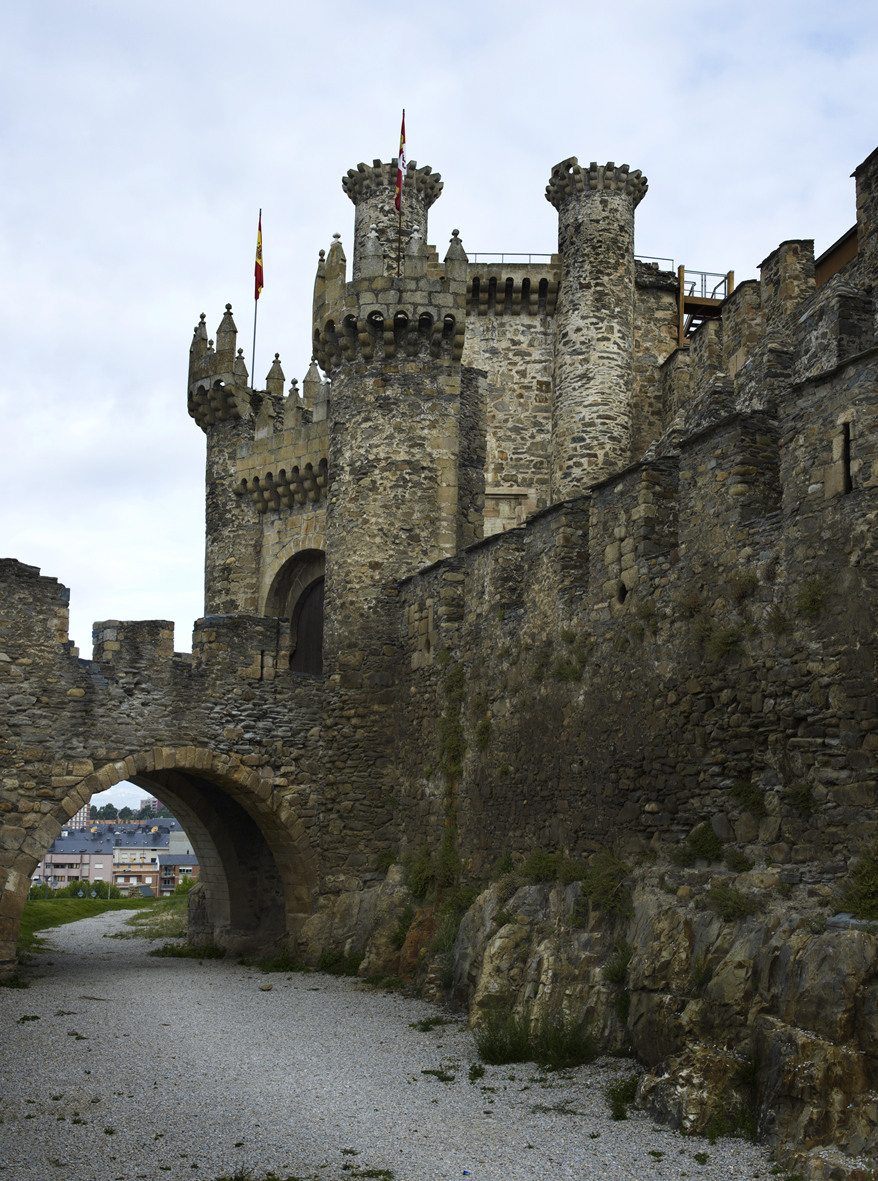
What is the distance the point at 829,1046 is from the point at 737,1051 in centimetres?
88

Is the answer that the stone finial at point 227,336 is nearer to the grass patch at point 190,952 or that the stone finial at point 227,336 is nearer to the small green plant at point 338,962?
the grass patch at point 190,952

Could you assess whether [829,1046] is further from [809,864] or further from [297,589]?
[297,589]

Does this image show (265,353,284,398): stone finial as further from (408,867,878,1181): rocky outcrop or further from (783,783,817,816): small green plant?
(783,783,817,816): small green plant

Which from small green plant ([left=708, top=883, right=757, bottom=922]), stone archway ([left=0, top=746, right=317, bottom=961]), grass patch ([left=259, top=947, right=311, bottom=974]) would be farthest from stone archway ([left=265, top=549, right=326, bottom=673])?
small green plant ([left=708, top=883, right=757, bottom=922])

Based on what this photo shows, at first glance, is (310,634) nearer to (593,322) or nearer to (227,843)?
(227,843)

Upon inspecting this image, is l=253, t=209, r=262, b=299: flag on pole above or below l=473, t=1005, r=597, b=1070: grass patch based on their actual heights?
above

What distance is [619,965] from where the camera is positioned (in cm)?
988

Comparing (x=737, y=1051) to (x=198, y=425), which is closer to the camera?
(x=737, y=1051)

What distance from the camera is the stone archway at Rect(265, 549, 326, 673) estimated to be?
20.6 meters

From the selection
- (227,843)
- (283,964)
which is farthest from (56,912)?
(283,964)

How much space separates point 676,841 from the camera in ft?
33.4

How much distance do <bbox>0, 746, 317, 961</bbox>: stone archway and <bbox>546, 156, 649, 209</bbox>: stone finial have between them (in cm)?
1397

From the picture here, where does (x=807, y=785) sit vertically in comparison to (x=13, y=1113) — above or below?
above

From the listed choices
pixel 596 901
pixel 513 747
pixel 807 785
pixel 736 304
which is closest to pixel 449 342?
pixel 736 304
